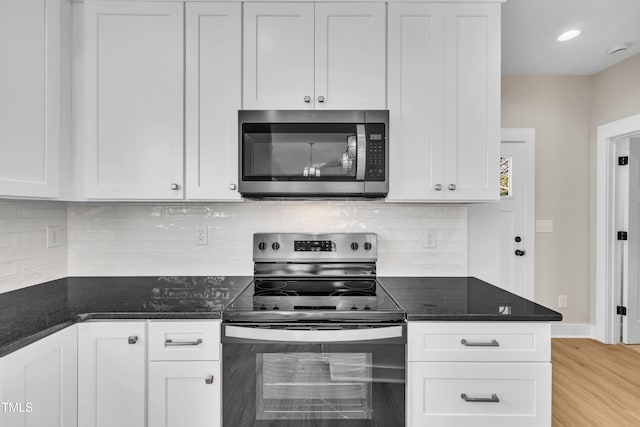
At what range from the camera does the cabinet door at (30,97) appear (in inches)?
55.0

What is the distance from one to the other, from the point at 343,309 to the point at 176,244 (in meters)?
1.15

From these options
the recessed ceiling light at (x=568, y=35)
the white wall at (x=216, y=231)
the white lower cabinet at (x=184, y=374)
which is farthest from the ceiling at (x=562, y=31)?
the white lower cabinet at (x=184, y=374)

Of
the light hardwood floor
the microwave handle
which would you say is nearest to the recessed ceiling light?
the microwave handle

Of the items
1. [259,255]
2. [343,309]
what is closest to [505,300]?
[343,309]

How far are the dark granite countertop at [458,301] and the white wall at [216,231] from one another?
0.16 meters

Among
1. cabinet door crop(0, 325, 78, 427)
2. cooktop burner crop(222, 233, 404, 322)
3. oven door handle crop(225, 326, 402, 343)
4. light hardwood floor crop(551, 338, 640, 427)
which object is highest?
cooktop burner crop(222, 233, 404, 322)

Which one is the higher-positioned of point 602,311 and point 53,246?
point 53,246

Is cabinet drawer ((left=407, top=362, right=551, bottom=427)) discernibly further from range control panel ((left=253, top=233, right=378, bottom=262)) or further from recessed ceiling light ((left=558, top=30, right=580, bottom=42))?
recessed ceiling light ((left=558, top=30, right=580, bottom=42))

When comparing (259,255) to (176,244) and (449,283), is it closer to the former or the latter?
(176,244)

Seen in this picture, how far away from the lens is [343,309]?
1.49 meters

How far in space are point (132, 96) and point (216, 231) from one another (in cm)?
82

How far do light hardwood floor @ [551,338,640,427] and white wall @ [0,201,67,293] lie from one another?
2999mm

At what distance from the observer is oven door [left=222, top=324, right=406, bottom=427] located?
4.66ft

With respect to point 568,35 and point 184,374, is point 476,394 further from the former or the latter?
point 568,35
